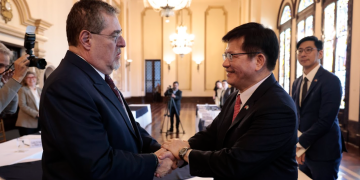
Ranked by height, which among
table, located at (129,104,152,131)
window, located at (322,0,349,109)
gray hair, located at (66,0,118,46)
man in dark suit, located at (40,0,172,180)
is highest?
window, located at (322,0,349,109)

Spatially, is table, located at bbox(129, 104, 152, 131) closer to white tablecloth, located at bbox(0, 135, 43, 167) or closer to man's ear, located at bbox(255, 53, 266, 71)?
white tablecloth, located at bbox(0, 135, 43, 167)

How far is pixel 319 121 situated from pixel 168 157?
1373 mm

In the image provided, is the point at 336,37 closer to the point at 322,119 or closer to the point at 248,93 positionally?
the point at 322,119

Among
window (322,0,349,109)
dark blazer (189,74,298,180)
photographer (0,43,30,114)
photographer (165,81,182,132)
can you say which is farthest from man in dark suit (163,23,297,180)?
photographer (165,81,182,132)

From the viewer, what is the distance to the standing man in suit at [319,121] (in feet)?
6.66

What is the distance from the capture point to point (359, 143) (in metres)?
5.03

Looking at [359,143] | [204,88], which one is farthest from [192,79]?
[359,143]

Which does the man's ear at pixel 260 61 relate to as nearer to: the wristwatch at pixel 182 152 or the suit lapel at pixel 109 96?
the wristwatch at pixel 182 152

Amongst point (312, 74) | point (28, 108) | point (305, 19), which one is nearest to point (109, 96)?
point (312, 74)

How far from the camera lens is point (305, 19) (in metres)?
8.05

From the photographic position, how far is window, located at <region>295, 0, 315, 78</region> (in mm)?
7609

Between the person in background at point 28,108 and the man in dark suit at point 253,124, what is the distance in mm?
3456

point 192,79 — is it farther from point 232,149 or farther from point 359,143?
point 232,149

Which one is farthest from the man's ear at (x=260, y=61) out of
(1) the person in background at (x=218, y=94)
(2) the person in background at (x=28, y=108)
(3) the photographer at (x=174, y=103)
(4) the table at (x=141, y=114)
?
(3) the photographer at (x=174, y=103)
